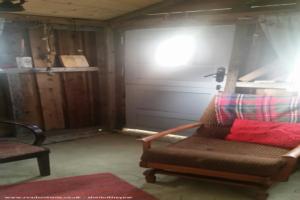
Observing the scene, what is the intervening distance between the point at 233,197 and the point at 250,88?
150 centimetres

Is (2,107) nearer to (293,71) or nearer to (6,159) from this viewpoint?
(6,159)

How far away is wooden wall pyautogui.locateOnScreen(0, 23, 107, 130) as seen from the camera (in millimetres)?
4012

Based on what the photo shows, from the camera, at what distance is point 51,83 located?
4371mm

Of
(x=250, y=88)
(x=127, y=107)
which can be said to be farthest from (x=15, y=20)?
(x=250, y=88)

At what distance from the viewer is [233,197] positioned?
249cm

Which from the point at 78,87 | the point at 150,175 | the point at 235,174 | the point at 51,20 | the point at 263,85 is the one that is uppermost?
the point at 51,20

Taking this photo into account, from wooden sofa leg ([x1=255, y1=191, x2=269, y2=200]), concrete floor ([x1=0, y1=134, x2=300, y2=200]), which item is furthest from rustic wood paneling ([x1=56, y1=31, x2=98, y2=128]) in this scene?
wooden sofa leg ([x1=255, y1=191, x2=269, y2=200])

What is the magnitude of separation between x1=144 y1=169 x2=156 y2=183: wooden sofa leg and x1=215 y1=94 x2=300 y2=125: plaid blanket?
93cm

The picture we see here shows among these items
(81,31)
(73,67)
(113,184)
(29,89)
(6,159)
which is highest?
(81,31)

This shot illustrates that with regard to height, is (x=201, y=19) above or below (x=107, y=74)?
above

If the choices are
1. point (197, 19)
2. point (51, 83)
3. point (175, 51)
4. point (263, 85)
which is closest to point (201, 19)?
point (197, 19)

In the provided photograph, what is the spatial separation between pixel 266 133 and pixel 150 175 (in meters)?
1.14

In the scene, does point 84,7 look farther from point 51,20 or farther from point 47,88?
point 47,88

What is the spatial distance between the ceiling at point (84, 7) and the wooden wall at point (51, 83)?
15.5 inches
